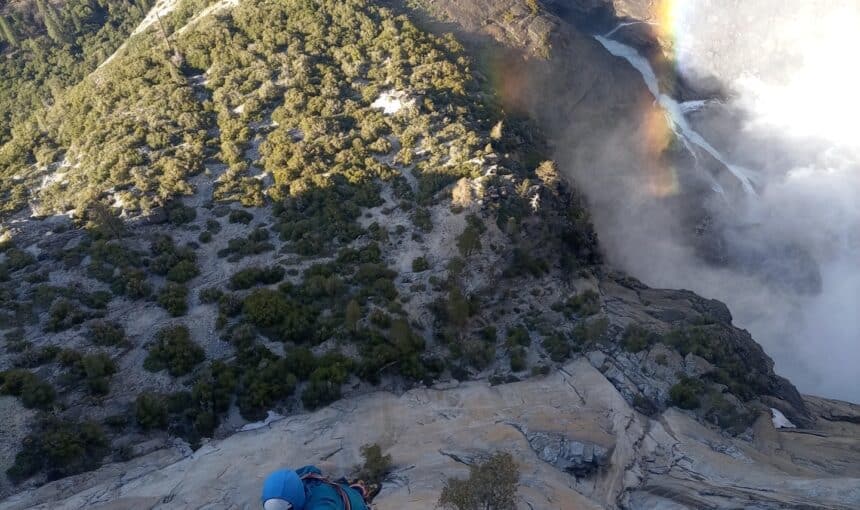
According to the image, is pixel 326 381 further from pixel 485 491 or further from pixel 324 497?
pixel 324 497

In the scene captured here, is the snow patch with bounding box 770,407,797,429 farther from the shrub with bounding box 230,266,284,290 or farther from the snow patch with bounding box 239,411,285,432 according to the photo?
the shrub with bounding box 230,266,284,290

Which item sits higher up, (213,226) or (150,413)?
(213,226)

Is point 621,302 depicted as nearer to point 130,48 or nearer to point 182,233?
point 182,233

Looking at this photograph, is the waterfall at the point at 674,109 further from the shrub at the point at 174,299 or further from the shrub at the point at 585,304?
the shrub at the point at 174,299

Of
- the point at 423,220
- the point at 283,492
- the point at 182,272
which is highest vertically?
the point at 423,220

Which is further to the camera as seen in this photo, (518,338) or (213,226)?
(213,226)

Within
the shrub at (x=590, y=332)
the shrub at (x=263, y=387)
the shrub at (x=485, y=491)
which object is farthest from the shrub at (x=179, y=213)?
the shrub at (x=485, y=491)

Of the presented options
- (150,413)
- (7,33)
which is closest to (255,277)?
(150,413)
